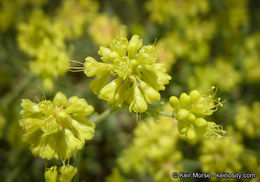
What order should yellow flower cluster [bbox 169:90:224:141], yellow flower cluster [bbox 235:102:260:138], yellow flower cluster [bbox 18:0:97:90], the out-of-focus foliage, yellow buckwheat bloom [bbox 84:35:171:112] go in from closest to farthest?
1. yellow buckwheat bloom [bbox 84:35:171:112]
2. yellow flower cluster [bbox 169:90:224:141]
3. yellow flower cluster [bbox 18:0:97:90]
4. the out-of-focus foliage
5. yellow flower cluster [bbox 235:102:260:138]

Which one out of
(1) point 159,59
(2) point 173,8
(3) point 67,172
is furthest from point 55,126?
(2) point 173,8

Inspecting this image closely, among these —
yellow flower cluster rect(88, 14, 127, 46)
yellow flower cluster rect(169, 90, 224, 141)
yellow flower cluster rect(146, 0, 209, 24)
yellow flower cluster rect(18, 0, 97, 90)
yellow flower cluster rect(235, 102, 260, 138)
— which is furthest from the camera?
yellow flower cluster rect(146, 0, 209, 24)

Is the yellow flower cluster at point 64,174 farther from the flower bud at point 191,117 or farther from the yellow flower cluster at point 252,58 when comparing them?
the yellow flower cluster at point 252,58

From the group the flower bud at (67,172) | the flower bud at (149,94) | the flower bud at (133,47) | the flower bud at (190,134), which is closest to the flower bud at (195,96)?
the flower bud at (190,134)

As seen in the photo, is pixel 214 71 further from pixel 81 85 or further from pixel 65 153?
pixel 65 153

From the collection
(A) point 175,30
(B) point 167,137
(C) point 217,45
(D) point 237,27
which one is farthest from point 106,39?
(D) point 237,27

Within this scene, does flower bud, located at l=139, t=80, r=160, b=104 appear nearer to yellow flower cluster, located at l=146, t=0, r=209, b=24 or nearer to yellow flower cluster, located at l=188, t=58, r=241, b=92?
yellow flower cluster, located at l=188, t=58, r=241, b=92

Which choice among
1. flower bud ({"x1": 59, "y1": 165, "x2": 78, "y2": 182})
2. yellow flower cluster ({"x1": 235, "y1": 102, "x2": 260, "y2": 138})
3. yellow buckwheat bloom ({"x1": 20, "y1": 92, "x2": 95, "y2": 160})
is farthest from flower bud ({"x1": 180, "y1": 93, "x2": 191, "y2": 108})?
yellow flower cluster ({"x1": 235, "y1": 102, "x2": 260, "y2": 138})
